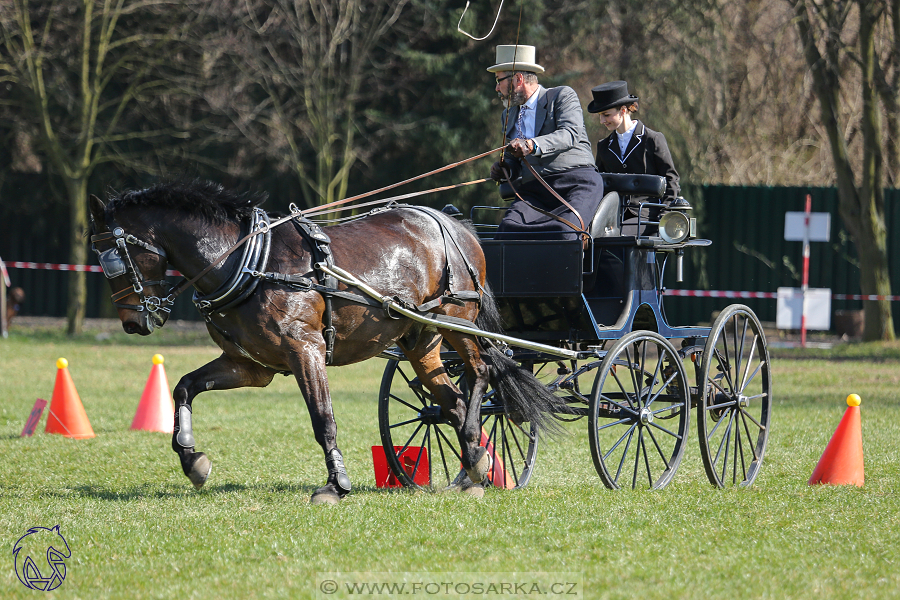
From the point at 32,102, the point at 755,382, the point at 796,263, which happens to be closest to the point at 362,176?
the point at 32,102

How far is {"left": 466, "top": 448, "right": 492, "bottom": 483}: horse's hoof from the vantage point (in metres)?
6.13

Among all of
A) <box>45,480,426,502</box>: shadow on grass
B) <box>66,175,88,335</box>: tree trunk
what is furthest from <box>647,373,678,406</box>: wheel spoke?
<box>66,175,88,335</box>: tree trunk

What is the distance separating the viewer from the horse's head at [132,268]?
17.5 ft

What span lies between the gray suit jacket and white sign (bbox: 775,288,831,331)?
11.3 metres

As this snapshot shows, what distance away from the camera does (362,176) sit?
20438 millimetres

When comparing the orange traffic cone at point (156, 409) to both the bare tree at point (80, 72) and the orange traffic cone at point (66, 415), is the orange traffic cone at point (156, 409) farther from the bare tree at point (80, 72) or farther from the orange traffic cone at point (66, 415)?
the bare tree at point (80, 72)

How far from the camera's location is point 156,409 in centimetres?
922

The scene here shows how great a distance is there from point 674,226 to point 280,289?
8.39 feet

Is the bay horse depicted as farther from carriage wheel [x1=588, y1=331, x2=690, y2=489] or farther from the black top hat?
the black top hat

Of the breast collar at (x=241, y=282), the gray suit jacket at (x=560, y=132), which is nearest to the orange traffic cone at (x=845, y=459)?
the gray suit jacket at (x=560, y=132)

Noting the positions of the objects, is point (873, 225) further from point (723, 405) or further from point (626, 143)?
point (723, 405)

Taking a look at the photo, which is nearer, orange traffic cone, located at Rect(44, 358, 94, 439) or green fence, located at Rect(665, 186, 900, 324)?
orange traffic cone, located at Rect(44, 358, 94, 439)

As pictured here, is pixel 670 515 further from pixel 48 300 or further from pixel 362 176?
pixel 48 300

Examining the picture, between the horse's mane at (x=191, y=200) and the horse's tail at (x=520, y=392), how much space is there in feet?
5.43
